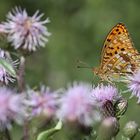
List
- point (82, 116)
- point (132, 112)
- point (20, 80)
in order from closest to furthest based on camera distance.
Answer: point (82, 116) → point (20, 80) → point (132, 112)

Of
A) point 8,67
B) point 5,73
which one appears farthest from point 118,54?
point 8,67

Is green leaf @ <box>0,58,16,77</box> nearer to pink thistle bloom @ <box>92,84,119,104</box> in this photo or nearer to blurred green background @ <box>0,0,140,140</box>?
pink thistle bloom @ <box>92,84,119,104</box>

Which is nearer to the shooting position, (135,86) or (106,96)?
(106,96)

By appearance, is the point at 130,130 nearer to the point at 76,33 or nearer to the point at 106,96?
the point at 106,96

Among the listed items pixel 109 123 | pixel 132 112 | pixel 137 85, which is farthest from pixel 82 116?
pixel 132 112

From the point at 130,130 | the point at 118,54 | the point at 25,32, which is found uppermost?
the point at 25,32

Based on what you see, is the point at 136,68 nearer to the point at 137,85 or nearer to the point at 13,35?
the point at 137,85
